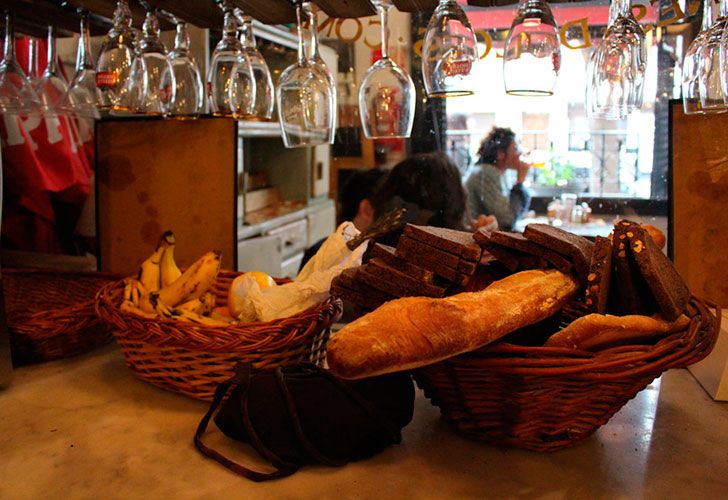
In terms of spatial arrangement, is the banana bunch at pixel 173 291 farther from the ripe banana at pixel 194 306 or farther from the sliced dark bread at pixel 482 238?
the sliced dark bread at pixel 482 238

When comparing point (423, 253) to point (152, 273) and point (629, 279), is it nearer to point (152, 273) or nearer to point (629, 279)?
point (629, 279)

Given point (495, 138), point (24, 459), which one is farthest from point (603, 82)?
point (24, 459)

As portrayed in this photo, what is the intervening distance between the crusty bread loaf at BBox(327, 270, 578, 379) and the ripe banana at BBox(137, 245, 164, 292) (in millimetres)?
669

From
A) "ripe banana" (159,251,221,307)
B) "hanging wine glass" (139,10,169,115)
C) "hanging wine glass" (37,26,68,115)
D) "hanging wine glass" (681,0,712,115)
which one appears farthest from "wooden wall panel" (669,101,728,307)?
"hanging wine glass" (37,26,68,115)

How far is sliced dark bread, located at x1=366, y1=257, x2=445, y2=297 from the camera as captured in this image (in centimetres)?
99

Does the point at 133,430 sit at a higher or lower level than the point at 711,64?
lower

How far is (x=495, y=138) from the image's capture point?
1.86 m

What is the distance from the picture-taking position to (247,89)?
1.33 metres

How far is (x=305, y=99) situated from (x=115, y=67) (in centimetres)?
37

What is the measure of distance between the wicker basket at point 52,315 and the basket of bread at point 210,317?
132mm

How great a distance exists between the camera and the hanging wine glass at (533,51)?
1.09 meters

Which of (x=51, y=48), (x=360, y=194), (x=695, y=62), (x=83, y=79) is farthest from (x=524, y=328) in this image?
(x=51, y=48)

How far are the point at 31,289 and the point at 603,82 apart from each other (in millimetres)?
1423

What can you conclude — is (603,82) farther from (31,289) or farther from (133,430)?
(31,289)
